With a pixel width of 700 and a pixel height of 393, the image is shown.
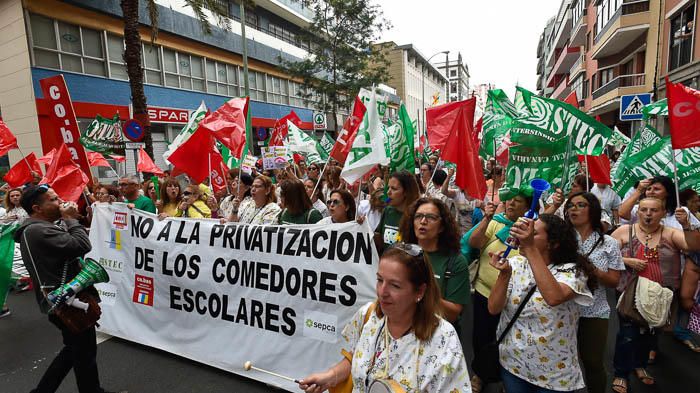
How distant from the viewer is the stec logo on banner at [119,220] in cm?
430

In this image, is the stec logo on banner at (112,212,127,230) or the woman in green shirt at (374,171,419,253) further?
the stec logo on banner at (112,212,127,230)

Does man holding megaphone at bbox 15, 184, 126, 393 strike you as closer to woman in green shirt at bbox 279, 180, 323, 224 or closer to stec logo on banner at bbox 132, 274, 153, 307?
stec logo on banner at bbox 132, 274, 153, 307

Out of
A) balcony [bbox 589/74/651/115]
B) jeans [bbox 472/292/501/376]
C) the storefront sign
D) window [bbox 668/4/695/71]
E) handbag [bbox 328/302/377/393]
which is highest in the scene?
window [bbox 668/4/695/71]

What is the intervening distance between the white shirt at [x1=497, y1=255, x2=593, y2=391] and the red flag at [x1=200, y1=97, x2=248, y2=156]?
4204 millimetres

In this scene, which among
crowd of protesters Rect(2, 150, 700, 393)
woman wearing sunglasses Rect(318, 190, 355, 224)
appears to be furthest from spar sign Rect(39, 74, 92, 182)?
woman wearing sunglasses Rect(318, 190, 355, 224)

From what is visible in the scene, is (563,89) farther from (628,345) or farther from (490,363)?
(490,363)

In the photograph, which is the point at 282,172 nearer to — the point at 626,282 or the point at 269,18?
the point at 626,282

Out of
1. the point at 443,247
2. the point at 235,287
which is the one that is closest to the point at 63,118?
the point at 235,287

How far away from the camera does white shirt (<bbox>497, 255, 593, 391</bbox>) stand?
2180 mm

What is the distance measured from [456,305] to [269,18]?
28084 mm

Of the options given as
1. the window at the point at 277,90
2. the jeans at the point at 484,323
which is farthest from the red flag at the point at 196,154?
the window at the point at 277,90

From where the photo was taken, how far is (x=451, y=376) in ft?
5.13

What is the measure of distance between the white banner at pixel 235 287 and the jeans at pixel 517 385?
1070 millimetres

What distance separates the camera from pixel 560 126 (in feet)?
14.3
